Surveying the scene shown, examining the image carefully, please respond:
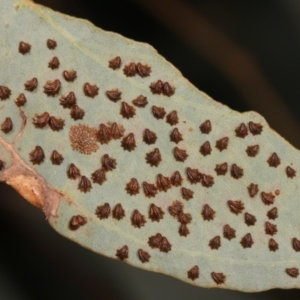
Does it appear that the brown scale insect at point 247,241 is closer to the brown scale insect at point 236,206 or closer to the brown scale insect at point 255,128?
the brown scale insect at point 236,206

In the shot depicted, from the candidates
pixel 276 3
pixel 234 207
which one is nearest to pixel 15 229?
pixel 234 207

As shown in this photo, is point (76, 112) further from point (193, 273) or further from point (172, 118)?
point (193, 273)

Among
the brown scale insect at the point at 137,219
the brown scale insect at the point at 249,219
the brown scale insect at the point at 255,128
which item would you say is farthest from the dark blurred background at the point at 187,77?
the brown scale insect at the point at 249,219

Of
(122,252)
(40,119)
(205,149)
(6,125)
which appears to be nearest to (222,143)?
(205,149)

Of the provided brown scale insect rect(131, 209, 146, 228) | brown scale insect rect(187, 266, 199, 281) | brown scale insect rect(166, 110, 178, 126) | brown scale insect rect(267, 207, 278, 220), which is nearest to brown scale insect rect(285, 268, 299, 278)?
brown scale insect rect(267, 207, 278, 220)

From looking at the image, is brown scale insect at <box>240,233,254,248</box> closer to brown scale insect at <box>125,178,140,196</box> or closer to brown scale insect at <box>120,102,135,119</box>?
brown scale insect at <box>125,178,140,196</box>
